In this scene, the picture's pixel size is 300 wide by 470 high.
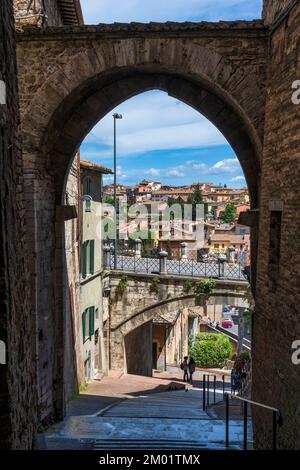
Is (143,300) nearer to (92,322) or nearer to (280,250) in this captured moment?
(92,322)

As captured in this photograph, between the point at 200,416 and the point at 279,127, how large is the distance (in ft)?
21.9

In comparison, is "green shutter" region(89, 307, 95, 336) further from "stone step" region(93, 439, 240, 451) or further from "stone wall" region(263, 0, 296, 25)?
"stone wall" region(263, 0, 296, 25)

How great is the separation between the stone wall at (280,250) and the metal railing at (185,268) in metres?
11.2

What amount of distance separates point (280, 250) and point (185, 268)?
1436cm

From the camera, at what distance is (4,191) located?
488cm

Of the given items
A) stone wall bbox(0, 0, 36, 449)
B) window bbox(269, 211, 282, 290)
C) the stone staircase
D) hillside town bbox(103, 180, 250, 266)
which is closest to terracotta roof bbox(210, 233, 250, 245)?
hillside town bbox(103, 180, 250, 266)

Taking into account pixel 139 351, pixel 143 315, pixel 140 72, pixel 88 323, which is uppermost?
pixel 140 72

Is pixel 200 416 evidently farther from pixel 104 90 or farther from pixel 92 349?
pixel 92 349

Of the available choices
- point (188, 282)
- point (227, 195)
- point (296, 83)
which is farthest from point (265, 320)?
point (227, 195)

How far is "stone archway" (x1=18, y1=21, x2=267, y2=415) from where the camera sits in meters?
8.33

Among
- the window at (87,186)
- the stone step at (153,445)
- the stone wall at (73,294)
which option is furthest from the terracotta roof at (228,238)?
the stone step at (153,445)

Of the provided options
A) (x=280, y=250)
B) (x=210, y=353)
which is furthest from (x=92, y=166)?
(x=210, y=353)

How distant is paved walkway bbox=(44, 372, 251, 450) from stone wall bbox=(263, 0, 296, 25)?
6483 mm

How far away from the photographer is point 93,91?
10.0 m
